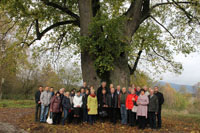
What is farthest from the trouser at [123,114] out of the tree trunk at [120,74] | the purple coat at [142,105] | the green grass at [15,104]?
the green grass at [15,104]

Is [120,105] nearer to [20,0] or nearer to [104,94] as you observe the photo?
[104,94]

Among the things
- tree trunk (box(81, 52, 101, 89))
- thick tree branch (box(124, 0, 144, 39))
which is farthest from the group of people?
thick tree branch (box(124, 0, 144, 39))

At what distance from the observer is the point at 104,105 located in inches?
356

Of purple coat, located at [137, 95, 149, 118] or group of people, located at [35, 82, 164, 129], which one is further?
group of people, located at [35, 82, 164, 129]

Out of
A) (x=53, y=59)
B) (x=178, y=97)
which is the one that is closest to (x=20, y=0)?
(x=53, y=59)

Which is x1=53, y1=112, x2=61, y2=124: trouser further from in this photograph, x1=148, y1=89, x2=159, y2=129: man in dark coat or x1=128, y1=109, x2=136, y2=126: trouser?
x1=148, y1=89, x2=159, y2=129: man in dark coat

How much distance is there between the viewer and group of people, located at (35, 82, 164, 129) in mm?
8211

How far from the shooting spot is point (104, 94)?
30.0ft

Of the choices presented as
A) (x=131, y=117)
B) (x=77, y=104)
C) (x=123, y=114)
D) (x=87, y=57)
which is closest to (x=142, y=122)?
(x=131, y=117)

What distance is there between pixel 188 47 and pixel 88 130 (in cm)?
918

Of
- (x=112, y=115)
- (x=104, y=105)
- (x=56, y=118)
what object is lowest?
(x=56, y=118)

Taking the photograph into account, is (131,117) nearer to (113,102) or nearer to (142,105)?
(142,105)

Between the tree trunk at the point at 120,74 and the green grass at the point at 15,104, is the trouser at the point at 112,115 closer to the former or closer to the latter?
the tree trunk at the point at 120,74

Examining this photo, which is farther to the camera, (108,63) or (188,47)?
(188,47)
